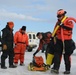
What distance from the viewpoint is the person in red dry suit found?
11125 mm

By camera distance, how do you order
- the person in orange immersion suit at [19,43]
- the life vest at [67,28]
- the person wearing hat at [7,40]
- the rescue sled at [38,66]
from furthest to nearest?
1. the person in orange immersion suit at [19,43]
2. the person wearing hat at [7,40]
3. the rescue sled at [38,66]
4. the life vest at [67,28]

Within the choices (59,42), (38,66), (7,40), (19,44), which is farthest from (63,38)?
(19,44)

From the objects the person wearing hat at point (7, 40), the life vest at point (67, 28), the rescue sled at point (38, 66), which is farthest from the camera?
the person wearing hat at point (7, 40)

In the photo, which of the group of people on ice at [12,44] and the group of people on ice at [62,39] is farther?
the group of people on ice at [12,44]

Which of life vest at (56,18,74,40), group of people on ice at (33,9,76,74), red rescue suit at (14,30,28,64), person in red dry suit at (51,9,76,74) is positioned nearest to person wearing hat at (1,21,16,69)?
red rescue suit at (14,30,28,64)

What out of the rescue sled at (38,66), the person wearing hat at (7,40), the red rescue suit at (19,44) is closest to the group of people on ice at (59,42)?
the person wearing hat at (7,40)

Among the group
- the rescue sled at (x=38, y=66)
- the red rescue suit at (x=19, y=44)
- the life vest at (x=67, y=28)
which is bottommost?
the rescue sled at (x=38, y=66)

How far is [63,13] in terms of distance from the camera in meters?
11.2

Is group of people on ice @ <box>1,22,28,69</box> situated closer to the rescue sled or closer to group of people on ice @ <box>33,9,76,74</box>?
the rescue sled

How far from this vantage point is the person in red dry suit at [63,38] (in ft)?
36.5

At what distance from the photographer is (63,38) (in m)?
11.1

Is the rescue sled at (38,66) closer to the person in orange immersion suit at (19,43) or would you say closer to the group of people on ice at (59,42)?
the group of people on ice at (59,42)

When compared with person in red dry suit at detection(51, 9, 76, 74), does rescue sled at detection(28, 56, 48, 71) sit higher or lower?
lower

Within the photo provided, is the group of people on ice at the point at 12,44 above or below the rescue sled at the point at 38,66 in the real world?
above
